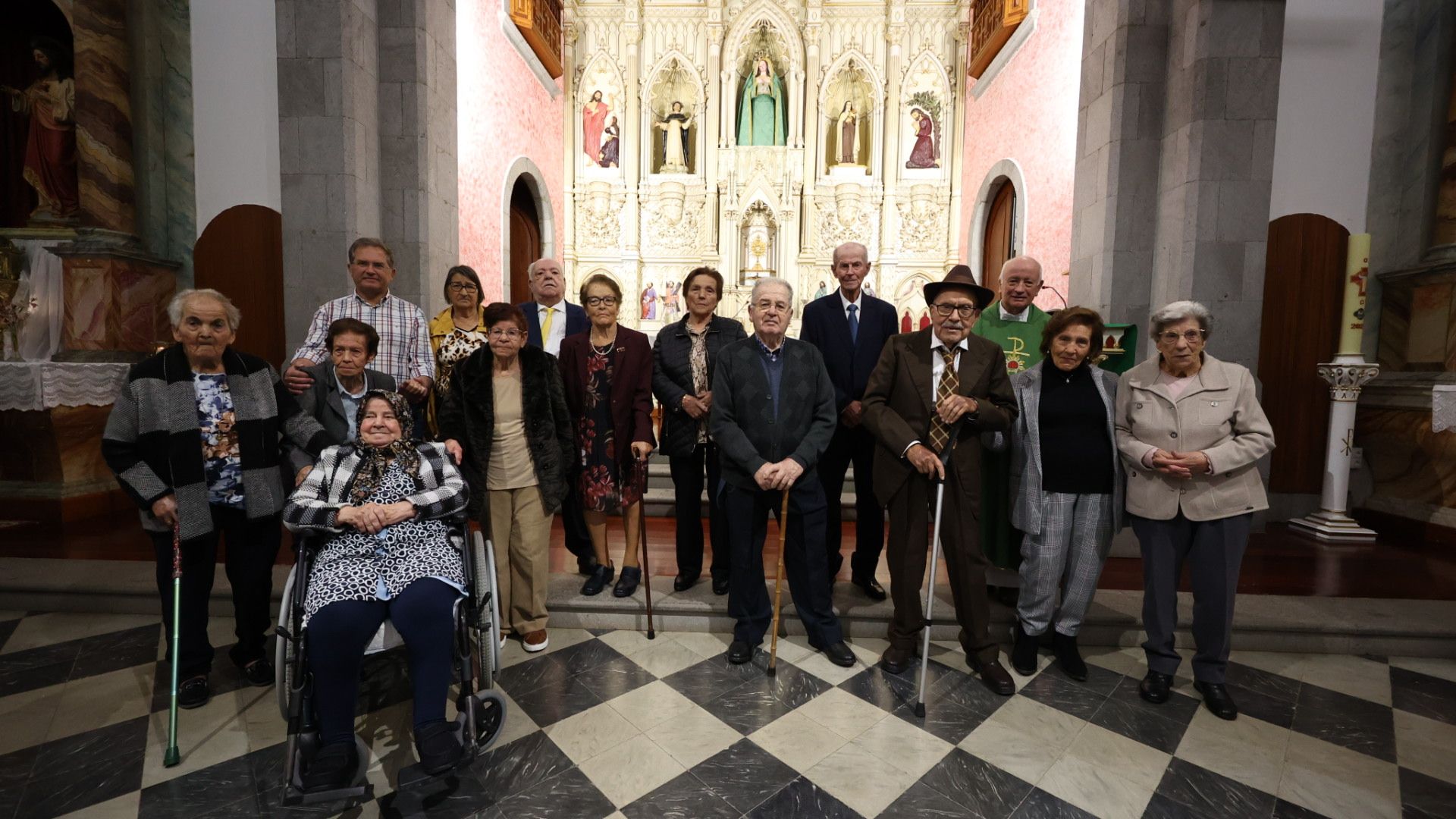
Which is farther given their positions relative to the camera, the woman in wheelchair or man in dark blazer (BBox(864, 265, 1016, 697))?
man in dark blazer (BBox(864, 265, 1016, 697))

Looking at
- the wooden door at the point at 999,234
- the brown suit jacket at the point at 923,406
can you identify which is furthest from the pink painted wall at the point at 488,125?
the wooden door at the point at 999,234

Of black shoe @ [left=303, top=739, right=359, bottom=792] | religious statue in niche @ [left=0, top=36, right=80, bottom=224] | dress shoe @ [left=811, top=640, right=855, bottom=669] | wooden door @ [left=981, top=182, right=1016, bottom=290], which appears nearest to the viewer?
black shoe @ [left=303, top=739, right=359, bottom=792]

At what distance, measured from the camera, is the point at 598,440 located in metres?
2.85

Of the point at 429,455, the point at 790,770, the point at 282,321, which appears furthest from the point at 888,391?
the point at 282,321

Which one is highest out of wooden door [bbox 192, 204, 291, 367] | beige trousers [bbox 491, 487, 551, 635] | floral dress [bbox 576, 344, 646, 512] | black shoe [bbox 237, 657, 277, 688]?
wooden door [bbox 192, 204, 291, 367]

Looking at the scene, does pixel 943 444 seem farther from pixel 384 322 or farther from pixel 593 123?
pixel 593 123

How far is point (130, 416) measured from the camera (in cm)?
207

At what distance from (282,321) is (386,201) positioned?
1236 mm

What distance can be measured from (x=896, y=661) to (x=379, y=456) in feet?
6.96

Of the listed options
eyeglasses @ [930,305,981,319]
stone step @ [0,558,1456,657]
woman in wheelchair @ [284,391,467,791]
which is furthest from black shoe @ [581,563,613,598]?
eyeglasses @ [930,305,981,319]

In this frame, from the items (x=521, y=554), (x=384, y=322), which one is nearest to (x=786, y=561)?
(x=521, y=554)

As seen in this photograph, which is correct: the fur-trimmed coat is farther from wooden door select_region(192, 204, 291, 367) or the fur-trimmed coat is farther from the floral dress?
wooden door select_region(192, 204, 291, 367)

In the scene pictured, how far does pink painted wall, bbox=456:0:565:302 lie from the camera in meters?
5.55

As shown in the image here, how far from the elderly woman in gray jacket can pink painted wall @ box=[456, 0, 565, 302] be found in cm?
505
